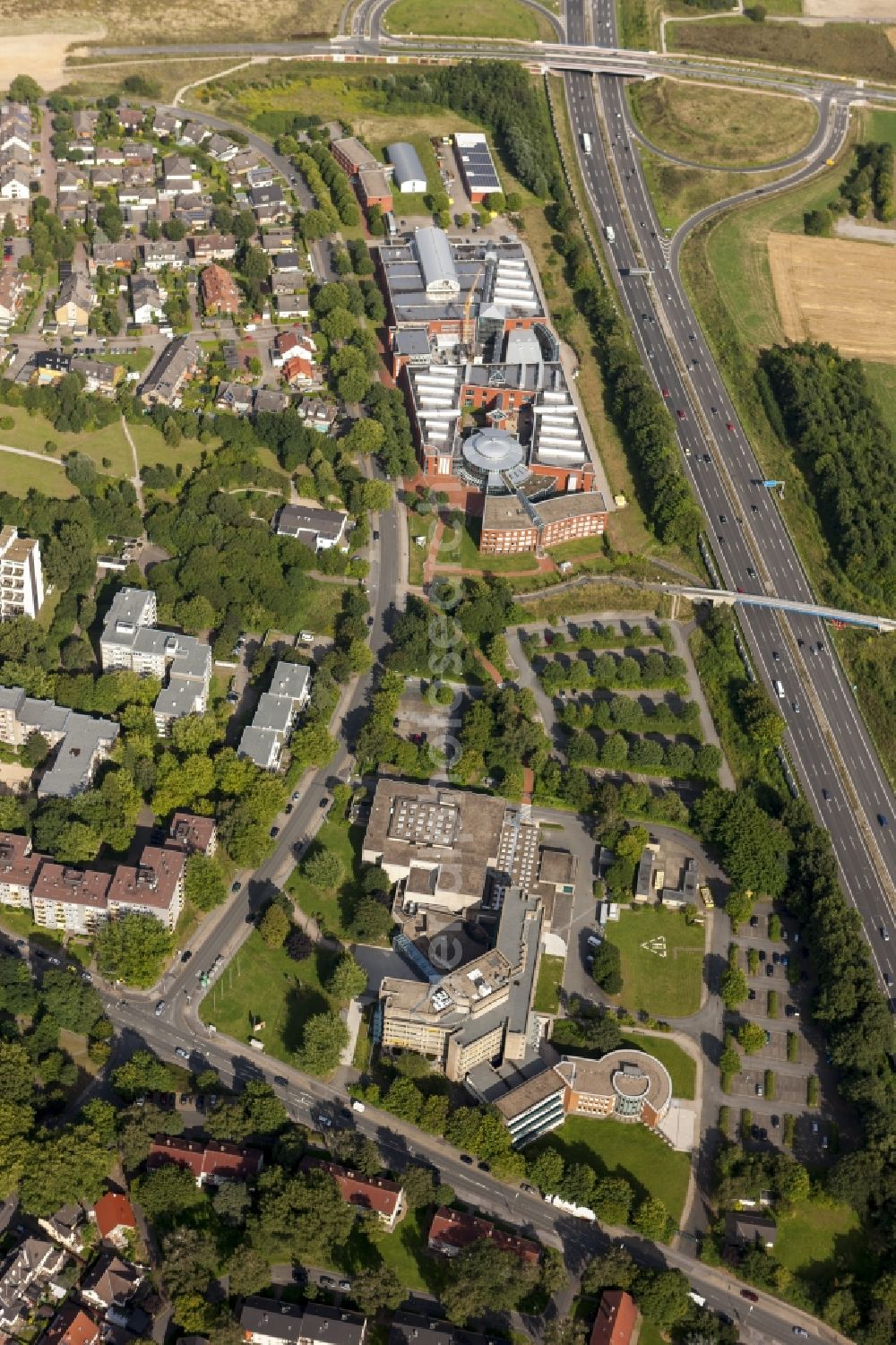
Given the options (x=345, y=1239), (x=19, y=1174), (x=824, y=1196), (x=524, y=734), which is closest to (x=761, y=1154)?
(x=824, y=1196)

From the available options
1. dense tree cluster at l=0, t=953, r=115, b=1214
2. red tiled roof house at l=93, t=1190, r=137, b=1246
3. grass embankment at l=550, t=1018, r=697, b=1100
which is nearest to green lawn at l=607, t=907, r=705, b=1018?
grass embankment at l=550, t=1018, r=697, b=1100

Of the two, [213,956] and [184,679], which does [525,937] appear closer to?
[213,956]

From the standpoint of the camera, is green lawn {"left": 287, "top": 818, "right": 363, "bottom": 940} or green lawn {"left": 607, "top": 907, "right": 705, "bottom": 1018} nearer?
green lawn {"left": 607, "top": 907, "right": 705, "bottom": 1018}

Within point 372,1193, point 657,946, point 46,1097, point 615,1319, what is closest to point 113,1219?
point 46,1097

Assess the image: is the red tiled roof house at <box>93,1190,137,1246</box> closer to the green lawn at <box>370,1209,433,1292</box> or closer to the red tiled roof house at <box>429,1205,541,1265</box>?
the green lawn at <box>370,1209,433,1292</box>

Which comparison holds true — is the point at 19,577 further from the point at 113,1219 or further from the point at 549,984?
the point at 549,984

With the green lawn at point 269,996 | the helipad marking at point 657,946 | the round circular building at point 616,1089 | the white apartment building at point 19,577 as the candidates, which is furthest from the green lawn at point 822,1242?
the white apartment building at point 19,577

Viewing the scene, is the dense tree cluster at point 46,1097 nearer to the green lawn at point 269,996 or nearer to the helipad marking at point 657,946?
the green lawn at point 269,996
